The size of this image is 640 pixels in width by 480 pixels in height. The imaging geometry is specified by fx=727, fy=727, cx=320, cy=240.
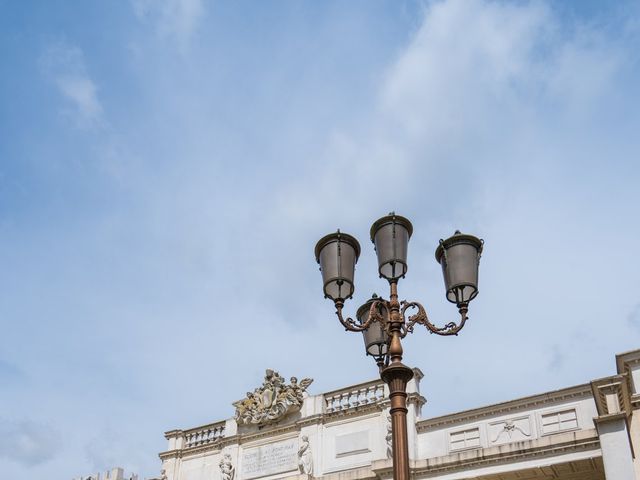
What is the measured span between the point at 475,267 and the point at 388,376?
2.03 metres

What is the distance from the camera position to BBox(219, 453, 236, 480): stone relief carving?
1041 inches

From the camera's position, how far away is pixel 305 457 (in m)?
24.8

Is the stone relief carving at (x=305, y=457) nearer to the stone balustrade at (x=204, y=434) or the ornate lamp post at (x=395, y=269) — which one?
the stone balustrade at (x=204, y=434)

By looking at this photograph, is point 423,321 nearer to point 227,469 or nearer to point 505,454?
point 505,454

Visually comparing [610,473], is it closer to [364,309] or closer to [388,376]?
[364,309]

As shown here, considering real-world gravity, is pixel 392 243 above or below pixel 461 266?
above

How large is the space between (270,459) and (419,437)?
600 centimetres

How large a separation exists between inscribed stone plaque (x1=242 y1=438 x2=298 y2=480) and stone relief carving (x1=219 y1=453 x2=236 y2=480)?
46 cm

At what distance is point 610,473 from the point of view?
17594mm

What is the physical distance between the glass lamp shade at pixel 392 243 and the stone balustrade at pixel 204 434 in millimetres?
19531

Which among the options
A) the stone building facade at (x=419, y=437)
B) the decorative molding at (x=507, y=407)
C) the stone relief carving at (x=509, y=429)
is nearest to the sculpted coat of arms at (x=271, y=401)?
the stone building facade at (x=419, y=437)

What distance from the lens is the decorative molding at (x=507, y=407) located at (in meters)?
21.0

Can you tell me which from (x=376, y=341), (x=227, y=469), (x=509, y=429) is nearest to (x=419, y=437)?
(x=509, y=429)

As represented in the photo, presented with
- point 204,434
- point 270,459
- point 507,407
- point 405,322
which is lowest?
point 405,322
